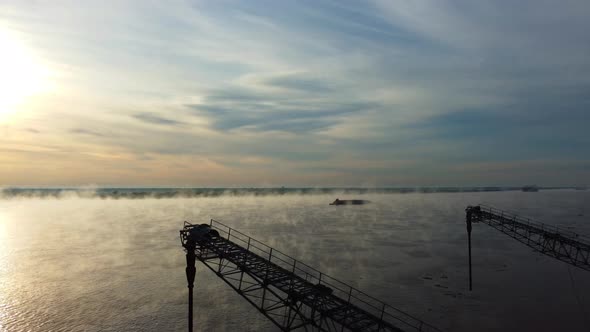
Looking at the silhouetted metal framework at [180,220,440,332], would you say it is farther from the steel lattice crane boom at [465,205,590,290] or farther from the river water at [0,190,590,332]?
the steel lattice crane boom at [465,205,590,290]

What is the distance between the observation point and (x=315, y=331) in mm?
28609

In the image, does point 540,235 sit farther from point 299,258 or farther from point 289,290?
point 289,290

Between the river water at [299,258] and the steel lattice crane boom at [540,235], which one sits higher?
the steel lattice crane boom at [540,235]

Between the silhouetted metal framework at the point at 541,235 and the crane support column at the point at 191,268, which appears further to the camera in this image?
the silhouetted metal framework at the point at 541,235

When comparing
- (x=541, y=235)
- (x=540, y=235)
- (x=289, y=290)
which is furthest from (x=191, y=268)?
(x=540, y=235)

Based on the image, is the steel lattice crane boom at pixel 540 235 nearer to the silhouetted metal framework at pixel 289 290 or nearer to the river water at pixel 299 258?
the river water at pixel 299 258

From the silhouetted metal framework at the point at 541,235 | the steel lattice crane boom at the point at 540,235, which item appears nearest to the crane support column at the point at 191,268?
the steel lattice crane boom at the point at 540,235

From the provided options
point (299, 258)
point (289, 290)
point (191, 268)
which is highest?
point (191, 268)

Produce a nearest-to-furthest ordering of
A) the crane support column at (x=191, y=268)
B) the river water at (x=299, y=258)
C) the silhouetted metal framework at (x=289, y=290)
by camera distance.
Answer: the silhouetted metal framework at (x=289, y=290) < the crane support column at (x=191, y=268) < the river water at (x=299, y=258)

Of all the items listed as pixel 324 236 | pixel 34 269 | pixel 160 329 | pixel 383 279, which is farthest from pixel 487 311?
pixel 34 269

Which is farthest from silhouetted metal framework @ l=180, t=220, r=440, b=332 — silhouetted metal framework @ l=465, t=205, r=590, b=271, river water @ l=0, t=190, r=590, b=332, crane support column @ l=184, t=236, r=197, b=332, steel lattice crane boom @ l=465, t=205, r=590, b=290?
silhouetted metal framework @ l=465, t=205, r=590, b=271

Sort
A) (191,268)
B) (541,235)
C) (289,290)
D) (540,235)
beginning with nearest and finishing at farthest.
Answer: (289,290) → (191,268) → (541,235) → (540,235)

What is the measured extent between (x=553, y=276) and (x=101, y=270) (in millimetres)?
69129

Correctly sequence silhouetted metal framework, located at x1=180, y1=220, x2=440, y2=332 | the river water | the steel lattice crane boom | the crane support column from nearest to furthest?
silhouetted metal framework, located at x1=180, y1=220, x2=440, y2=332
the crane support column
the river water
the steel lattice crane boom
